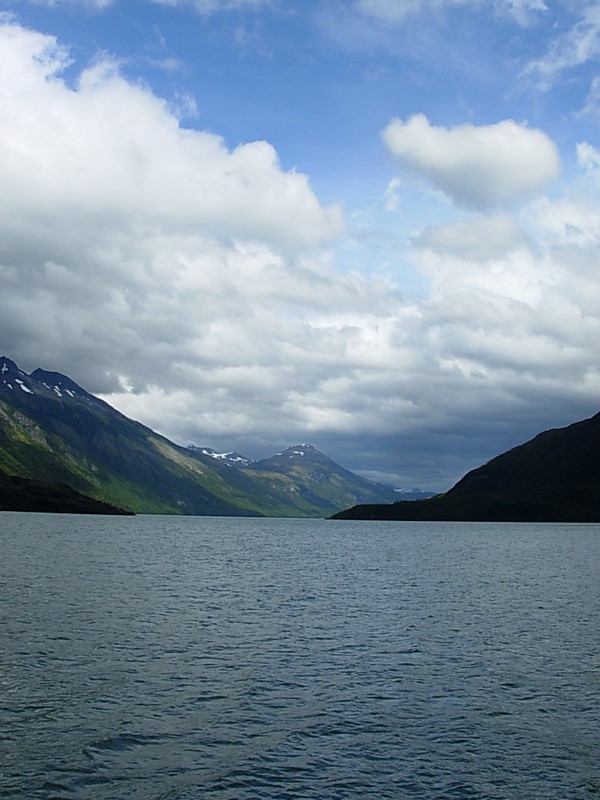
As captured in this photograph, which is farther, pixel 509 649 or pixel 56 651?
pixel 509 649

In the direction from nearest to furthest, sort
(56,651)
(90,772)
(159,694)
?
(90,772), (159,694), (56,651)

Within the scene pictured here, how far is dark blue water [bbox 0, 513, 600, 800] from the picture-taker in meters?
30.4

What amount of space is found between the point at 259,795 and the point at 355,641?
33405mm

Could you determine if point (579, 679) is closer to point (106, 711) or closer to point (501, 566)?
point (106, 711)

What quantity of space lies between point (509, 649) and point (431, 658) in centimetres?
807

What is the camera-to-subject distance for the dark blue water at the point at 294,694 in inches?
1198

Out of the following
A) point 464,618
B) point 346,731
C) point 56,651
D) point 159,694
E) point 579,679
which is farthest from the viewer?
point 464,618

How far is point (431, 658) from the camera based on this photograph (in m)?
54.6

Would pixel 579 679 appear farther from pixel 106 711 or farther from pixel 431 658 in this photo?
pixel 106 711

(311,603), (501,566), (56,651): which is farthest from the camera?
(501,566)

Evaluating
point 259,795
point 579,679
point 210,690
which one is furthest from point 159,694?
point 579,679

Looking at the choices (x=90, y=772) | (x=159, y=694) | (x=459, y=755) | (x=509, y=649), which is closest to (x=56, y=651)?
(x=159, y=694)

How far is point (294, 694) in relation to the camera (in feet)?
143

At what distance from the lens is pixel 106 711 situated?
129ft
